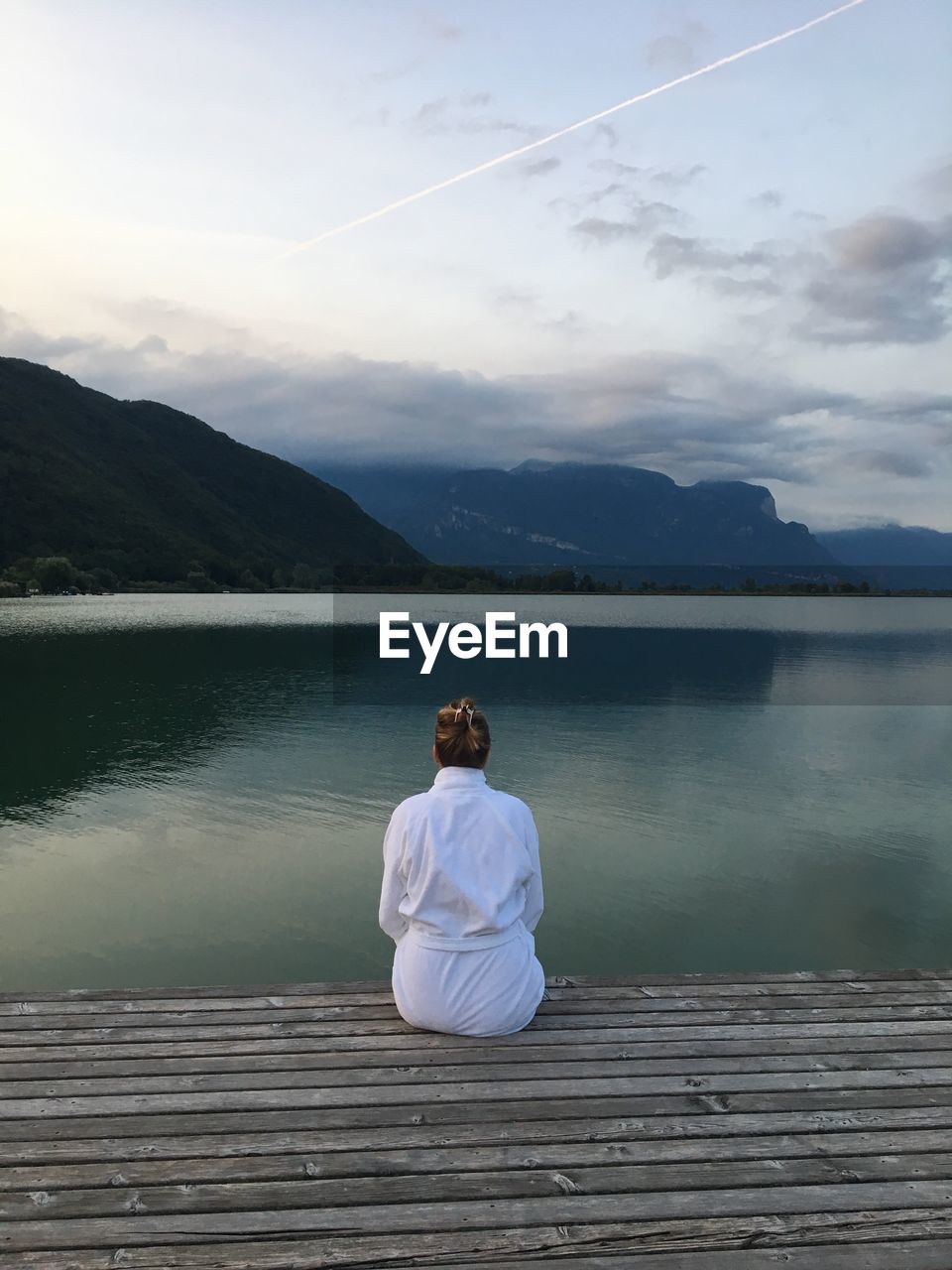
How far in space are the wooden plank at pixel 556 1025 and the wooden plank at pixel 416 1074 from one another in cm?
33

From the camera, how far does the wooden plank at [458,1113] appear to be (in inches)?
155

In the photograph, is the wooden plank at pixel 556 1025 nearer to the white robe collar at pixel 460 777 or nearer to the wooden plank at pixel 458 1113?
the wooden plank at pixel 458 1113

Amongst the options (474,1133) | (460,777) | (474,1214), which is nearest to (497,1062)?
(474,1133)

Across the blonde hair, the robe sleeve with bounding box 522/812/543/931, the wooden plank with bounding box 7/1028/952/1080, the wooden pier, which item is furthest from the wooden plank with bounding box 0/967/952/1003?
the blonde hair

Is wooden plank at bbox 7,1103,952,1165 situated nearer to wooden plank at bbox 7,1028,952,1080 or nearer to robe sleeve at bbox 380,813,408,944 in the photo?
wooden plank at bbox 7,1028,952,1080

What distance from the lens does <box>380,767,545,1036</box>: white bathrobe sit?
4.43 m

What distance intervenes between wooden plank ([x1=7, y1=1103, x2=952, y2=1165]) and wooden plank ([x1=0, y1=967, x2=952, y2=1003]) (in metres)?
1.49

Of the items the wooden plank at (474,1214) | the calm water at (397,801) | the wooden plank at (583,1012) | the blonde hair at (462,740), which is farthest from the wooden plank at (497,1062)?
the calm water at (397,801)

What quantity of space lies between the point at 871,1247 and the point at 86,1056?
3.65 metres

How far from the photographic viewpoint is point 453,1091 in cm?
422

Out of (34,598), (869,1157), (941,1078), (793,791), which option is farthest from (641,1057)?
(34,598)

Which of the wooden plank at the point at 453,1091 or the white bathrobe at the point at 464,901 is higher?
the white bathrobe at the point at 464,901

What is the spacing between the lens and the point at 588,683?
3962cm

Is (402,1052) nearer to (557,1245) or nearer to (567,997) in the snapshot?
(567,997)
